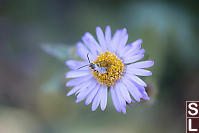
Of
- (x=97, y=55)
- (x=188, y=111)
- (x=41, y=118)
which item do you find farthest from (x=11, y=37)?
(x=188, y=111)

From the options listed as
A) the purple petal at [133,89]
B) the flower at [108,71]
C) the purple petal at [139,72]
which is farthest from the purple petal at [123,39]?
the purple petal at [133,89]

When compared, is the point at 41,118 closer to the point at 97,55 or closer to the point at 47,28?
the point at 47,28

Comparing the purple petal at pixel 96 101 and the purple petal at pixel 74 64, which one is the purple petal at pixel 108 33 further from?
the purple petal at pixel 96 101

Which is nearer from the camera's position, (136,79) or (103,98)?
(136,79)

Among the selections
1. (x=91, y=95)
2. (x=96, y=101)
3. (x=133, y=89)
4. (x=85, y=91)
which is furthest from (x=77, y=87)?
(x=133, y=89)

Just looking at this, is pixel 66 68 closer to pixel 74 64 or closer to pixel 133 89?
pixel 74 64
